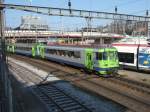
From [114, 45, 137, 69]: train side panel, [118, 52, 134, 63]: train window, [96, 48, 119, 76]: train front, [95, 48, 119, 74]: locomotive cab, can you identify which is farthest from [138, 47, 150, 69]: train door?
[95, 48, 119, 74]: locomotive cab

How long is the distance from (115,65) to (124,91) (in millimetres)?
6177

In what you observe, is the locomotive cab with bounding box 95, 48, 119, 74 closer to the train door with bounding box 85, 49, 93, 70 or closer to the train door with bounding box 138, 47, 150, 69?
the train door with bounding box 85, 49, 93, 70

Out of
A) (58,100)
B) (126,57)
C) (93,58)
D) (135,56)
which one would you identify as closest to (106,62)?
(93,58)

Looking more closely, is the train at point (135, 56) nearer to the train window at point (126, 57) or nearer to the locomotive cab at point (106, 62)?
the train window at point (126, 57)

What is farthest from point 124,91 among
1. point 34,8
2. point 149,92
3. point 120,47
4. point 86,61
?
point 34,8

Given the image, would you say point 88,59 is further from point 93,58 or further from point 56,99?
point 56,99

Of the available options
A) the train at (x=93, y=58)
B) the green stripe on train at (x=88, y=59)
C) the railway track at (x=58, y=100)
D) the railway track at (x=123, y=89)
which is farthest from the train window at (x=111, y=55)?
the railway track at (x=58, y=100)

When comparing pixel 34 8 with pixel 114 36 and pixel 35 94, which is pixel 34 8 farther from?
pixel 114 36

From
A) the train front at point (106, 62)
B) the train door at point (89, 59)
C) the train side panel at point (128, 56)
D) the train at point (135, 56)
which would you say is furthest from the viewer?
the train side panel at point (128, 56)

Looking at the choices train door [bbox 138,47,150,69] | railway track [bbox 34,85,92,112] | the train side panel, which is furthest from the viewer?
the train side panel

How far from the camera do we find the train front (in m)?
22.4

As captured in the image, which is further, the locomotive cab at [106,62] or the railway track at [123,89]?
the locomotive cab at [106,62]

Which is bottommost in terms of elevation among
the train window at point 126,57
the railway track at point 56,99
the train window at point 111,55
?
the railway track at point 56,99

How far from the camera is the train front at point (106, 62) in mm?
22391
